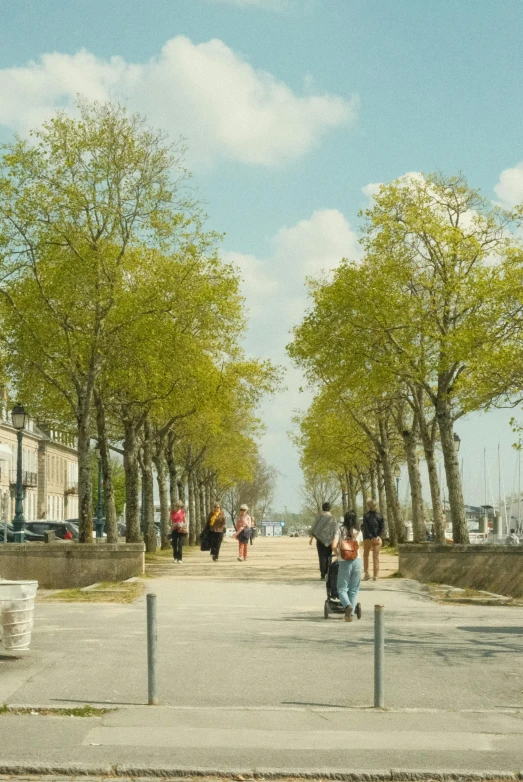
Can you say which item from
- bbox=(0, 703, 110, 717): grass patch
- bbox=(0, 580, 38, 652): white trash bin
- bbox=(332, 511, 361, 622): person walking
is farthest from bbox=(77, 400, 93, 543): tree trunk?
bbox=(0, 703, 110, 717): grass patch

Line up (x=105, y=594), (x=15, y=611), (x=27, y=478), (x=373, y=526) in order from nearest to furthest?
(x=15, y=611), (x=105, y=594), (x=373, y=526), (x=27, y=478)

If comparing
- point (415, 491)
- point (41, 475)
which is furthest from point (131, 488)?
point (41, 475)

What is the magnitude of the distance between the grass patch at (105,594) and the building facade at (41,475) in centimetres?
6369

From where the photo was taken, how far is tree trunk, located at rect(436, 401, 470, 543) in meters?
30.8

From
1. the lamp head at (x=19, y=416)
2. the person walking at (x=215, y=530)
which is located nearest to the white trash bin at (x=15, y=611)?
the lamp head at (x=19, y=416)

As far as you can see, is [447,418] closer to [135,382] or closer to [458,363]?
[458,363]

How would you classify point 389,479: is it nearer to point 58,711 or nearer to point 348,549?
point 348,549

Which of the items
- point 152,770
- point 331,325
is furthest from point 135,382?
point 152,770

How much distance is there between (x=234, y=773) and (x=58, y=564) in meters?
17.7

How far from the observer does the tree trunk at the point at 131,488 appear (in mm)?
37781

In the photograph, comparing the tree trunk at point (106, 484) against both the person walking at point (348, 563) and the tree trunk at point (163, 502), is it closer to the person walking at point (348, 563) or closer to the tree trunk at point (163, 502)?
the tree trunk at point (163, 502)

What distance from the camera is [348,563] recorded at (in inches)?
661

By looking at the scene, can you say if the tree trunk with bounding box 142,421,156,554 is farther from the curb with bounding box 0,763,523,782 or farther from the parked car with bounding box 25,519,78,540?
the curb with bounding box 0,763,523,782

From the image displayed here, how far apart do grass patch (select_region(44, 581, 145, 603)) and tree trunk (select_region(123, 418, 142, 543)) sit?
1384 centimetres
